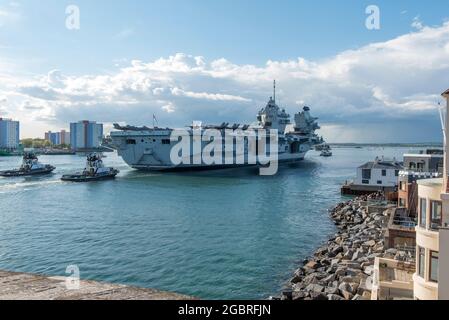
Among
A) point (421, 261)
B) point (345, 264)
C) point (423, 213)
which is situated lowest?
point (345, 264)

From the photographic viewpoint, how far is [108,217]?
1048 inches

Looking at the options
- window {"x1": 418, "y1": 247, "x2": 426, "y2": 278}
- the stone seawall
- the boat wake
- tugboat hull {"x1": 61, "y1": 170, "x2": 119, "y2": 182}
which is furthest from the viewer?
tugboat hull {"x1": 61, "y1": 170, "x2": 119, "y2": 182}

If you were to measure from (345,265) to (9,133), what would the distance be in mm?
170329

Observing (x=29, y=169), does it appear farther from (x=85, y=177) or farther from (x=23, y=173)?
(x=85, y=177)

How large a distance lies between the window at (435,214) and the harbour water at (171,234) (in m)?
7.08

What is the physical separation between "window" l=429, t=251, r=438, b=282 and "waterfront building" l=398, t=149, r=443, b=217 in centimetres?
1402

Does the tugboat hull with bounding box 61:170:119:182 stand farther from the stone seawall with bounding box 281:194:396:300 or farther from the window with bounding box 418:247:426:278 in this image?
the window with bounding box 418:247:426:278

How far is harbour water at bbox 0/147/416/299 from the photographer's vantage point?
1495 centimetres

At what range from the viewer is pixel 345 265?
1473 cm

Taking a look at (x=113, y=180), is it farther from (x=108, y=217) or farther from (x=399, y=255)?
(x=399, y=255)

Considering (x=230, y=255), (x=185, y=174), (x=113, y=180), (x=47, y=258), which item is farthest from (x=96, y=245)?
(x=185, y=174)

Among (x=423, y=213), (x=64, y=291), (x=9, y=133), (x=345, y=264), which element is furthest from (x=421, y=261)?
(x=9, y=133)

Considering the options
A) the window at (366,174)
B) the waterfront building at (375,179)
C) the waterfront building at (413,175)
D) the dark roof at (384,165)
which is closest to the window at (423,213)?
the waterfront building at (413,175)

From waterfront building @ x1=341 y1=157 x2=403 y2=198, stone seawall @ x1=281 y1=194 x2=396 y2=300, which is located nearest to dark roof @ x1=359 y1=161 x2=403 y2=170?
waterfront building @ x1=341 y1=157 x2=403 y2=198
